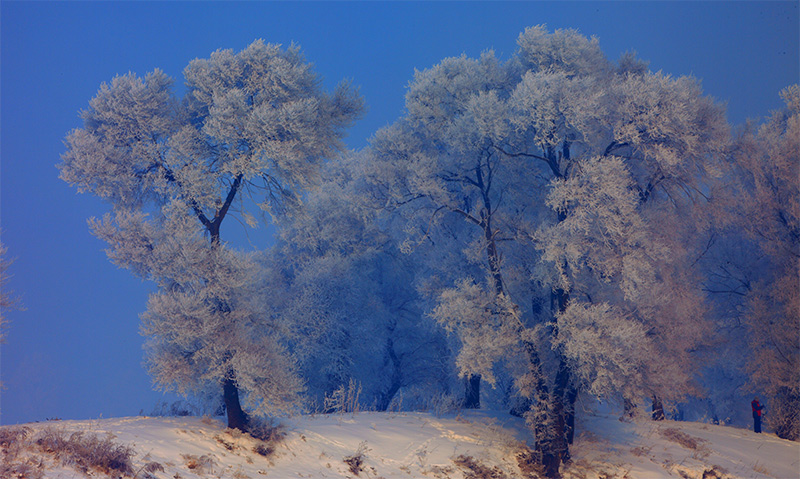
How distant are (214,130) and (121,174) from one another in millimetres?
2330

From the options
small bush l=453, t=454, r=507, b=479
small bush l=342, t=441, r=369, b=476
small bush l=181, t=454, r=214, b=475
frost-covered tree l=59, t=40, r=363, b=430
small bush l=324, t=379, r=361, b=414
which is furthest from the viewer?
small bush l=324, t=379, r=361, b=414

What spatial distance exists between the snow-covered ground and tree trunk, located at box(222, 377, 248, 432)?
0.29 metres

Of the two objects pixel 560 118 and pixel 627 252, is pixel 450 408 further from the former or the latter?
pixel 560 118

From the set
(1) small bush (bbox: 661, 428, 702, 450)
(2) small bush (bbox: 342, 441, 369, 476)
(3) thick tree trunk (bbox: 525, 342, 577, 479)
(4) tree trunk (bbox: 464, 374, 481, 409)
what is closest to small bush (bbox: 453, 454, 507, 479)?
(3) thick tree trunk (bbox: 525, 342, 577, 479)

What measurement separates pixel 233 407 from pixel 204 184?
489 centimetres

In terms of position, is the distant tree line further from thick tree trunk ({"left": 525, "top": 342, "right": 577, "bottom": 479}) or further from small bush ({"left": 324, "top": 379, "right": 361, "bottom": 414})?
small bush ({"left": 324, "top": 379, "right": 361, "bottom": 414})

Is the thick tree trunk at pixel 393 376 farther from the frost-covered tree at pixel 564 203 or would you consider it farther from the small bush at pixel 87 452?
the small bush at pixel 87 452

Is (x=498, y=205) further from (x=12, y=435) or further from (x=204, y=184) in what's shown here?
(x=12, y=435)

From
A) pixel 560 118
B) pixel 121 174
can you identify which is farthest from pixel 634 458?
pixel 121 174

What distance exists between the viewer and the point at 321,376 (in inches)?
846

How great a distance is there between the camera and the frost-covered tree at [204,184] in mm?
10586

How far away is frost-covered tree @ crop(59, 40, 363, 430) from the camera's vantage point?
10586mm

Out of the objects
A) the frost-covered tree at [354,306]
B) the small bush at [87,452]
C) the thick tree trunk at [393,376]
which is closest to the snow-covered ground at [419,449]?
the small bush at [87,452]

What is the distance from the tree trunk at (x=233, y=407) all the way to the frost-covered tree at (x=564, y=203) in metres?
5.22
